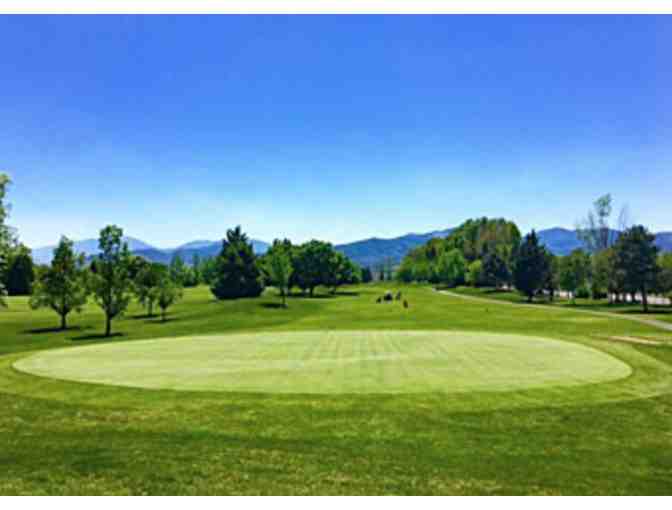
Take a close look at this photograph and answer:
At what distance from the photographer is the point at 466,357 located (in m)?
25.3

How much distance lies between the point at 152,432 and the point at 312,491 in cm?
604

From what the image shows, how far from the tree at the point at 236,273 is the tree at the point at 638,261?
62.4 metres

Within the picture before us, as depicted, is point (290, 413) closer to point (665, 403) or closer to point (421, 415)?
point (421, 415)

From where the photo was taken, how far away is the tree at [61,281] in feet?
172

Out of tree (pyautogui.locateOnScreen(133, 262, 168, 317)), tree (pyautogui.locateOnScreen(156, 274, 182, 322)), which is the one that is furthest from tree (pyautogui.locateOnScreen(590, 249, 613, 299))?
tree (pyautogui.locateOnScreen(133, 262, 168, 317))

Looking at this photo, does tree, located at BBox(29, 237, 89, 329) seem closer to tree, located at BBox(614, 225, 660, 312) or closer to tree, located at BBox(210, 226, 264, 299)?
tree, located at BBox(210, 226, 264, 299)

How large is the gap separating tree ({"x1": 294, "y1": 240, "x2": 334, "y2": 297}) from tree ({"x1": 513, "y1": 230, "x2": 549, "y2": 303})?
139 feet

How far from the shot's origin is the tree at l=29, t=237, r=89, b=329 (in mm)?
52500

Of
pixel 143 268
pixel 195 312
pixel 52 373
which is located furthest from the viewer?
pixel 195 312

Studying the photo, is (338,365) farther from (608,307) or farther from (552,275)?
(552,275)

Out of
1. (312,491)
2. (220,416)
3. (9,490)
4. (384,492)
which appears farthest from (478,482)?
(9,490)

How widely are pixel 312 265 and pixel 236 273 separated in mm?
23834

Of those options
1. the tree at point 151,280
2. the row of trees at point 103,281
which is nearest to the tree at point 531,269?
the row of trees at point 103,281

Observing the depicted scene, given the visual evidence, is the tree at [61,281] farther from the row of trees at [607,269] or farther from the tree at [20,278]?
the row of trees at [607,269]
